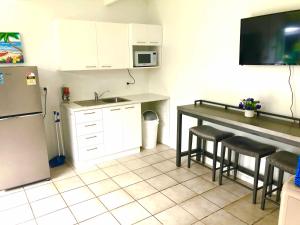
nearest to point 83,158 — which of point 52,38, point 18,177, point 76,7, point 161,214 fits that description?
point 18,177

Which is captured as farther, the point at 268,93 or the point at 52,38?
the point at 52,38

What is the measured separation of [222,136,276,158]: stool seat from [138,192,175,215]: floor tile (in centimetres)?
92

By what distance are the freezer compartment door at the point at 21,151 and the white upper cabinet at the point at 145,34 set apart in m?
1.86

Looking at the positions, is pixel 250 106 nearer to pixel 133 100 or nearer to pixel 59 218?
pixel 133 100

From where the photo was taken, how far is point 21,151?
288cm

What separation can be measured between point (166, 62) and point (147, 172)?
185 cm

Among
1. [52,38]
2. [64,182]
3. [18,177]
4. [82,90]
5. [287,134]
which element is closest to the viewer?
[287,134]

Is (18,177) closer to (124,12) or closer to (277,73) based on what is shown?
(124,12)

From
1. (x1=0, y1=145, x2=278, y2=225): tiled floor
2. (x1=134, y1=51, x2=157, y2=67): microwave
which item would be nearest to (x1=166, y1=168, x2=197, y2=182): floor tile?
(x1=0, y1=145, x2=278, y2=225): tiled floor

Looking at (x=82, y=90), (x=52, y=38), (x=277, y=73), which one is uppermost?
(x=52, y=38)

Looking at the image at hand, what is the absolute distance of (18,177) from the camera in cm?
292

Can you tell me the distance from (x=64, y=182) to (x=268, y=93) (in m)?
2.70

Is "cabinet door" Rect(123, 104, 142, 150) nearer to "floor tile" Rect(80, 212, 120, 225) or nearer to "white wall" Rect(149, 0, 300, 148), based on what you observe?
"white wall" Rect(149, 0, 300, 148)

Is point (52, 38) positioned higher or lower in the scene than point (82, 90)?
higher
